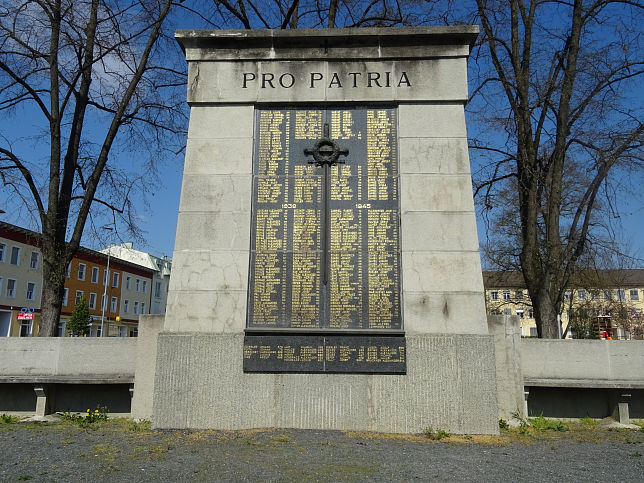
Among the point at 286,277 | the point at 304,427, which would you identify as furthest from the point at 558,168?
the point at 304,427

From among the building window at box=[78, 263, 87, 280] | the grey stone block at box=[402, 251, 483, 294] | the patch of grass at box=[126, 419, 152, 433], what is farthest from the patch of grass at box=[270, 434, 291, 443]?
the building window at box=[78, 263, 87, 280]

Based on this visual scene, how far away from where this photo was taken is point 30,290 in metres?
50.6

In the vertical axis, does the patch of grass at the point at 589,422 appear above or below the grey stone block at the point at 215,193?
below

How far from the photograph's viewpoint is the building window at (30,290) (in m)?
50.3

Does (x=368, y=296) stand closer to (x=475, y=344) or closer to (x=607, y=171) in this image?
(x=475, y=344)

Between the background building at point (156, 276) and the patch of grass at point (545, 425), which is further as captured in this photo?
the background building at point (156, 276)

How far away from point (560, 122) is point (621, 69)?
89.4 inches

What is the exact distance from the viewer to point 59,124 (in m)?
14.5

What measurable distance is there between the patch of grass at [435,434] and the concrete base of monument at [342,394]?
0.08 meters

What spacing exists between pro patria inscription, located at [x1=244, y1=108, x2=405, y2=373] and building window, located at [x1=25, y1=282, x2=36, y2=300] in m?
48.5

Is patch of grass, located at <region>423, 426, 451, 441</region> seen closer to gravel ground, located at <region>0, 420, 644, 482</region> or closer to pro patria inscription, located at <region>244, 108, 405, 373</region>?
gravel ground, located at <region>0, 420, 644, 482</region>

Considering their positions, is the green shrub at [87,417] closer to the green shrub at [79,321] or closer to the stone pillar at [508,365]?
the stone pillar at [508,365]

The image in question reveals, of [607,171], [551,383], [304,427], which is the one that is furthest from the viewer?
[607,171]

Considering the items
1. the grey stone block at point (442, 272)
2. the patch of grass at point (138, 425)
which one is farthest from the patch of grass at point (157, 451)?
the grey stone block at point (442, 272)
